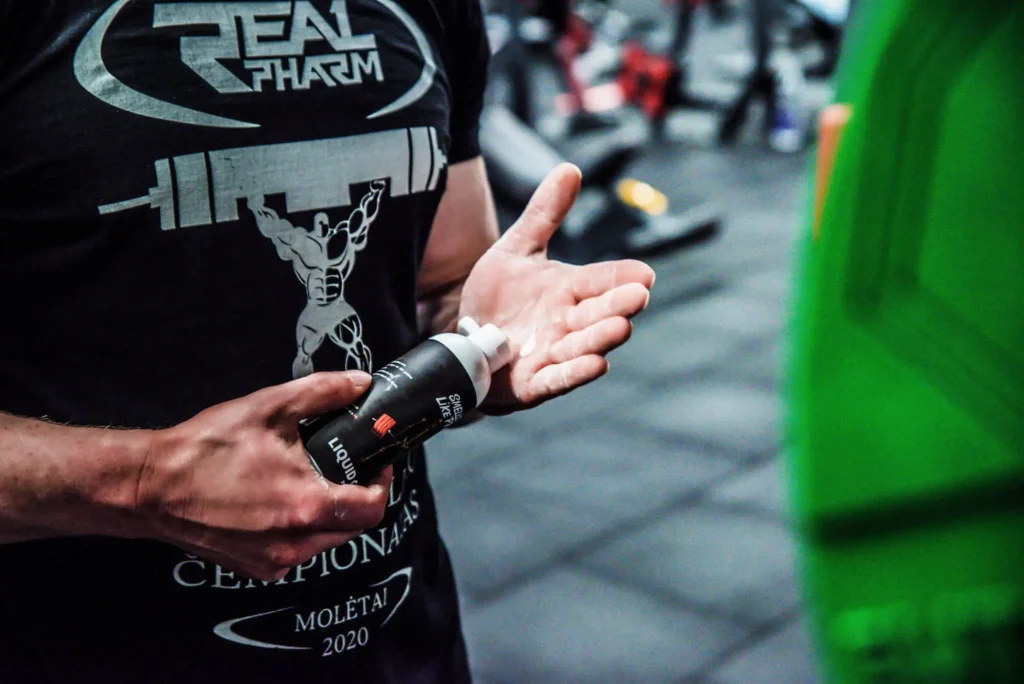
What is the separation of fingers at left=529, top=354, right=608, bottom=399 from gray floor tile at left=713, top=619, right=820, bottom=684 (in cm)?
151

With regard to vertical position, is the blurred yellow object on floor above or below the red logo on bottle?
below

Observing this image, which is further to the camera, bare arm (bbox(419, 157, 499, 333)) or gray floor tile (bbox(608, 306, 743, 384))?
gray floor tile (bbox(608, 306, 743, 384))

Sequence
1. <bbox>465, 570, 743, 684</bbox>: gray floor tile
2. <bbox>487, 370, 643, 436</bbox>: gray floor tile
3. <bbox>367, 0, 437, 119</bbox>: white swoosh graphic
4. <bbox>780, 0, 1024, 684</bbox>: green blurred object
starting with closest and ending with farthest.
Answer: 1. <bbox>780, 0, 1024, 684</bbox>: green blurred object
2. <bbox>367, 0, 437, 119</bbox>: white swoosh graphic
3. <bbox>465, 570, 743, 684</bbox>: gray floor tile
4. <bbox>487, 370, 643, 436</bbox>: gray floor tile

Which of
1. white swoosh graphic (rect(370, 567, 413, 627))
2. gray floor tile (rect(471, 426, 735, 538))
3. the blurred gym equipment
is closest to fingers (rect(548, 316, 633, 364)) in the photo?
white swoosh graphic (rect(370, 567, 413, 627))

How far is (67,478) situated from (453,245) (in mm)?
564

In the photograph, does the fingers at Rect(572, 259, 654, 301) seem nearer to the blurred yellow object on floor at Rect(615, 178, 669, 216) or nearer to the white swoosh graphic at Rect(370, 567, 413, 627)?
the white swoosh graphic at Rect(370, 567, 413, 627)

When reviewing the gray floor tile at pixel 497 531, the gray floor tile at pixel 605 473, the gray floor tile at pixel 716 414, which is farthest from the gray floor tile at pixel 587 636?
the gray floor tile at pixel 716 414

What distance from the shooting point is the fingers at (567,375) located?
0.94 meters

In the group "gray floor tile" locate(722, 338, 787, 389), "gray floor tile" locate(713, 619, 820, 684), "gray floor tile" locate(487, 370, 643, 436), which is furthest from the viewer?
"gray floor tile" locate(722, 338, 787, 389)

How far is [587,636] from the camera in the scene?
248 cm

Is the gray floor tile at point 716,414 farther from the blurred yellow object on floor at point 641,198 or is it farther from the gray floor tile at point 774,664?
the blurred yellow object on floor at point 641,198

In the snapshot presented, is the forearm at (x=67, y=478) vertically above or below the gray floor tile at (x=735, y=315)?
above

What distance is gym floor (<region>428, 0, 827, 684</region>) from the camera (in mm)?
2410

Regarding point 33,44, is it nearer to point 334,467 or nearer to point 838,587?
point 334,467
